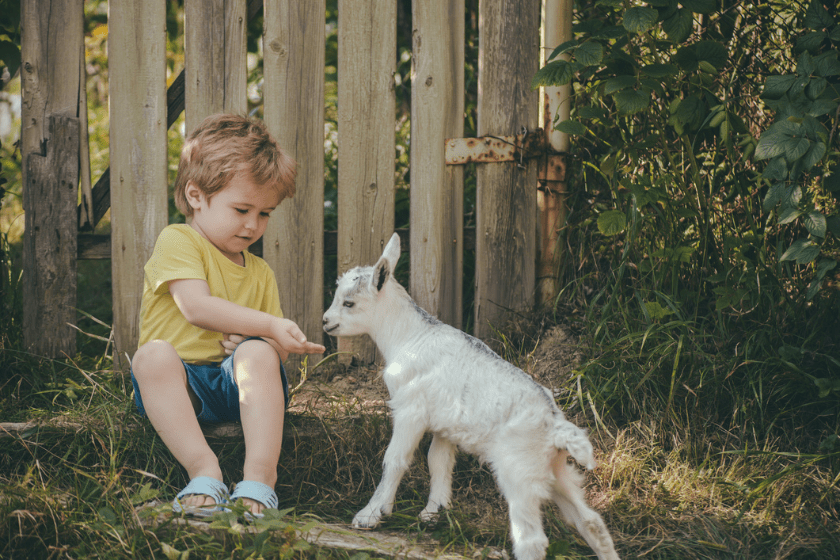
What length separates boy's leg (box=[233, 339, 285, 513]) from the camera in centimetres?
245

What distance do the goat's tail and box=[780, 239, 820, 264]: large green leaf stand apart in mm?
1118

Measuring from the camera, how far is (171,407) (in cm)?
250

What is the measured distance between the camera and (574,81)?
153 inches

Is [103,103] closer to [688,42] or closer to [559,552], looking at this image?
[688,42]

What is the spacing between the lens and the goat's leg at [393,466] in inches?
98.4

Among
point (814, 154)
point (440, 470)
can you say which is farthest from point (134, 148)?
point (814, 154)

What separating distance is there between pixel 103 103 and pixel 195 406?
22.0 ft

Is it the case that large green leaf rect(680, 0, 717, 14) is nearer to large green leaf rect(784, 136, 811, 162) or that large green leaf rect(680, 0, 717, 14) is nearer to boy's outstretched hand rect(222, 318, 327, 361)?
large green leaf rect(784, 136, 811, 162)

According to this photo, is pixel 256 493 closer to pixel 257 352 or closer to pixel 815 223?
pixel 257 352

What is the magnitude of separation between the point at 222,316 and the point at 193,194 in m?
0.59

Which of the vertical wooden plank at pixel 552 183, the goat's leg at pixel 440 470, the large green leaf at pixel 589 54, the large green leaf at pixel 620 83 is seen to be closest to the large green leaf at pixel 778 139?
the large green leaf at pixel 620 83

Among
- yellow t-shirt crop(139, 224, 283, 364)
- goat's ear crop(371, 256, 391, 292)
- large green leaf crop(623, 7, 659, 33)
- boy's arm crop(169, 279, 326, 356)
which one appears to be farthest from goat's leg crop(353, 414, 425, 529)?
large green leaf crop(623, 7, 659, 33)

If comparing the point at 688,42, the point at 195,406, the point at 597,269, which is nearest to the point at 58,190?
the point at 195,406

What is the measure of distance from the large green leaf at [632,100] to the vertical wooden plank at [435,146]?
3.25ft
